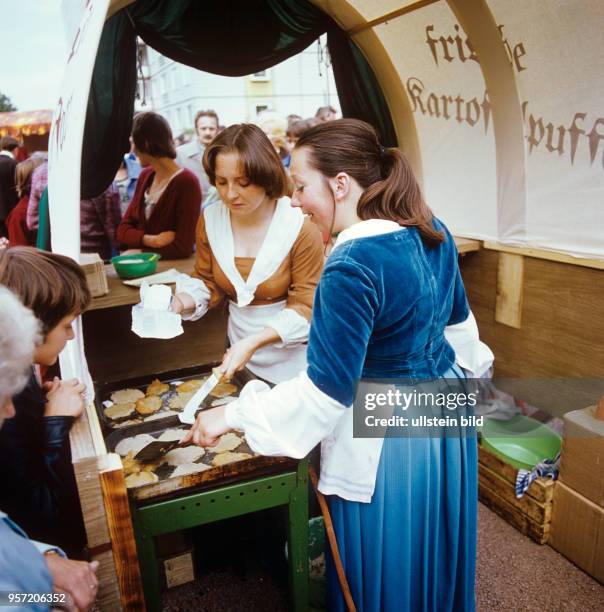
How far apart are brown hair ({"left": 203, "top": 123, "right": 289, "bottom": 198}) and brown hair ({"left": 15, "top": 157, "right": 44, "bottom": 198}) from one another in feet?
9.93

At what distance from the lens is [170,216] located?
335 cm

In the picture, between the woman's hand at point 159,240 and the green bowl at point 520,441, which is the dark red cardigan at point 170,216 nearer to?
the woman's hand at point 159,240

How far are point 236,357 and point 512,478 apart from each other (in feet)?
5.41

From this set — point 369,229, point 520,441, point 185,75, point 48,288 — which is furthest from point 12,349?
point 185,75

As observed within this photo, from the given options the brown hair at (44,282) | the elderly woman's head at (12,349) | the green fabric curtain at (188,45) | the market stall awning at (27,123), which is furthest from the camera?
the market stall awning at (27,123)

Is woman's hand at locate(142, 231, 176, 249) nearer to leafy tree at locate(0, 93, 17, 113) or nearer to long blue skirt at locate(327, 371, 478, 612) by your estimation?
long blue skirt at locate(327, 371, 478, 612)

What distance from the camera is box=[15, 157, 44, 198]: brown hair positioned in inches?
174

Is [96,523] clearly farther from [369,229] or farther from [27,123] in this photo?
[27,123]

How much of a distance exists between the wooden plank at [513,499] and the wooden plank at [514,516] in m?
0.02

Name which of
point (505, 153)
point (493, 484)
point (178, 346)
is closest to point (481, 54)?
point (505, 153)

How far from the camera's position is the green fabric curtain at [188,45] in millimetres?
3273

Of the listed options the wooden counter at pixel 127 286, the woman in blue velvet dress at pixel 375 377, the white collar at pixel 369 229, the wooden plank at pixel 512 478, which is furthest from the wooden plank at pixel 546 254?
the white collar at pixel 369 229

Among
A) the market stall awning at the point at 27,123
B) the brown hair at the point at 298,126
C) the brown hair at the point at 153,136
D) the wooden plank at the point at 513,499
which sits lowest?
the wooden plank at the point at 513,499

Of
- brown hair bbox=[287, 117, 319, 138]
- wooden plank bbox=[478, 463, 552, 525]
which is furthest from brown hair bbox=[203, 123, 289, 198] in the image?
brown hair bbox=[287, 117, 319, 138]
